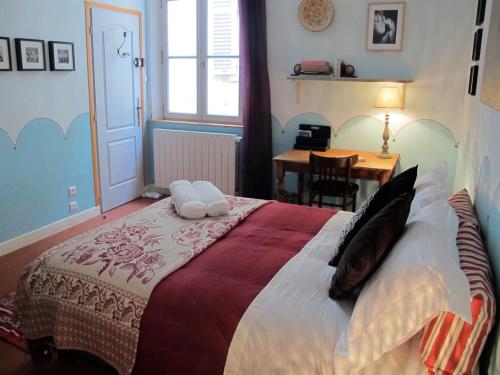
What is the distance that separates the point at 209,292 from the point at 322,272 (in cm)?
48

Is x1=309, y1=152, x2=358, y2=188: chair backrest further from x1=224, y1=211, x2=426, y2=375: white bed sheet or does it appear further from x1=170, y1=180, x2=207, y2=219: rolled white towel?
x1=224, y1=211, x2=426, y2=375: white bed sheet

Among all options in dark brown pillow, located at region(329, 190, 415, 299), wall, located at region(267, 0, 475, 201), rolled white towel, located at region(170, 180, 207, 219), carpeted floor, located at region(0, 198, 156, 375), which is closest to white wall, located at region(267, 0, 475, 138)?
wall, located at region(267, 0, 475, 201)

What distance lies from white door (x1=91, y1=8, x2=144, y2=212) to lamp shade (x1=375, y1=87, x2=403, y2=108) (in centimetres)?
250

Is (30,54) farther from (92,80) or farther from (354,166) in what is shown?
(354,166)

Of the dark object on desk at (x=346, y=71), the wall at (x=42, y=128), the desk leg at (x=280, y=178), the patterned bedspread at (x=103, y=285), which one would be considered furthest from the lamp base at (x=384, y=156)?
the wall at (x=42, y=128)

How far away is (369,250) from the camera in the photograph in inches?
61.8

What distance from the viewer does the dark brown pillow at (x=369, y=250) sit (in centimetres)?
157

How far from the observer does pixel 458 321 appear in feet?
4.35

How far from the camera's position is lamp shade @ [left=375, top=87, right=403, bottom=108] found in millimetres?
3842

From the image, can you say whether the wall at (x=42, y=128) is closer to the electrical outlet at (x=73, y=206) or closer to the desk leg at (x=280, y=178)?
the electrical outlet at (x=73, y=206)

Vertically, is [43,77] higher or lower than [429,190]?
higher

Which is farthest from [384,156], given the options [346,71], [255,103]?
[255,103]

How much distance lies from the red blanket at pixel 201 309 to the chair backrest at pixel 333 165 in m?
1.52

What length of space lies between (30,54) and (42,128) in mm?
581
